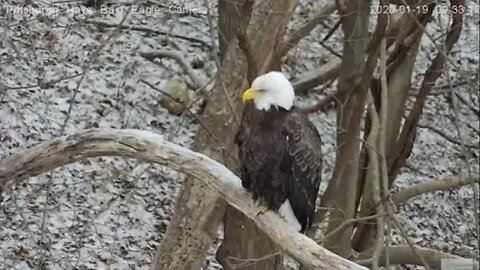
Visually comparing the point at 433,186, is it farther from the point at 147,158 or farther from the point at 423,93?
the point at 147,158

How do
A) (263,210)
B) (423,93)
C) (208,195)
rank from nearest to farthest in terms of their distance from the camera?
(263,210) → (208,195) → (423,93)

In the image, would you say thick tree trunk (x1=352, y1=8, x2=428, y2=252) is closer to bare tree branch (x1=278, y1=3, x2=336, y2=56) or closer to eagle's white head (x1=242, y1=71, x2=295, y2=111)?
bare tree branch (x1=278, y1=3, x2=336, y2=56)

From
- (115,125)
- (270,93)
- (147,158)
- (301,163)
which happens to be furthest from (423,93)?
(115,125)

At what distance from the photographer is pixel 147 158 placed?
12.9ft

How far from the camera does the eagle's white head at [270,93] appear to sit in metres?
3.87

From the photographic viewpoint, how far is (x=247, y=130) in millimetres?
4047

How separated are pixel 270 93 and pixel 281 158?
1.01 feet

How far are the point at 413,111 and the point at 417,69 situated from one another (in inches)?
138

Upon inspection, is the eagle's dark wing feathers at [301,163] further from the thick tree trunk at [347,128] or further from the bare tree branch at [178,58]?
the bare tree branch at [178,58]

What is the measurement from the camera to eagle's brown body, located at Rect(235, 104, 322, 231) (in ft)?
12.9

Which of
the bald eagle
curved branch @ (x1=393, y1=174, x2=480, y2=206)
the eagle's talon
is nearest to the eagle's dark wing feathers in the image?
the bald eagle

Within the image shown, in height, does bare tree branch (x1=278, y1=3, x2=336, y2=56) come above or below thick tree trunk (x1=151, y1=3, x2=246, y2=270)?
above

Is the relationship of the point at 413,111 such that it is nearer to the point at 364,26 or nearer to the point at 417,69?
the point at 364,26

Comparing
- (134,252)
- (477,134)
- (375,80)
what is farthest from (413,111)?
(477,134)
